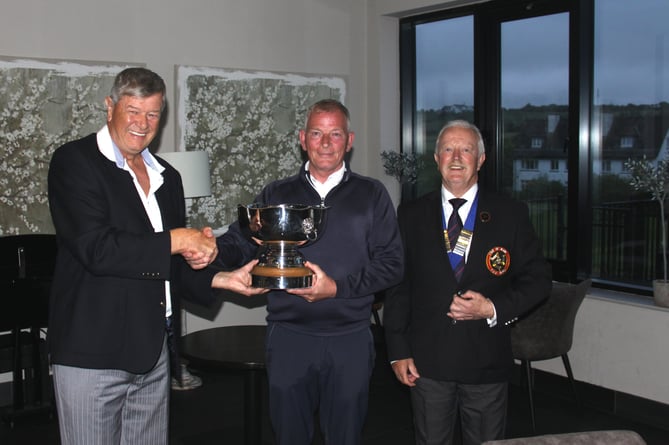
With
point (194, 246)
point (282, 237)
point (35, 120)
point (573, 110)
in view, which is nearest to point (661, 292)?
point (573, 110)

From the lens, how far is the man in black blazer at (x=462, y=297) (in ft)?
8.34

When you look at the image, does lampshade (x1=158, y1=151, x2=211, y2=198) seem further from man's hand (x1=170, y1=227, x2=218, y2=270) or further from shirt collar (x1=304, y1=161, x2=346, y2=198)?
man's hand (x1=170, y1=227, x2=218, y2=270)

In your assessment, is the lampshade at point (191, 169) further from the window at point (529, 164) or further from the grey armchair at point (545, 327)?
the window at point (529, 164)

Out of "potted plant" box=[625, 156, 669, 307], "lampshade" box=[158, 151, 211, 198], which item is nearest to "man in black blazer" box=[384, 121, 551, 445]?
"potted plant" box=[625, 156, 669, 307]

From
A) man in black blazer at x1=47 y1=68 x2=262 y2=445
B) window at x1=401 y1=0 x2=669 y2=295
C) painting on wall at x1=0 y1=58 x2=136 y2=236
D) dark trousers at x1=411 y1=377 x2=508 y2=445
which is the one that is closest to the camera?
man in black blazer at x1=47 y1=68 x2=262 y2=445

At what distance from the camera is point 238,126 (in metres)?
5.57

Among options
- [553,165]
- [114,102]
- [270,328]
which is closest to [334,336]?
[270,328]

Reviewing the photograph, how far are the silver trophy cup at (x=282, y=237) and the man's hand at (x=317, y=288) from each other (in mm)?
21

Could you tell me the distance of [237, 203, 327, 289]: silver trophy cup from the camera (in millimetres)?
2340

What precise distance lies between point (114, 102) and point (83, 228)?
0.37 metres

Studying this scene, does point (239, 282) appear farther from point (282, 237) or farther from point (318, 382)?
point (318, 382)

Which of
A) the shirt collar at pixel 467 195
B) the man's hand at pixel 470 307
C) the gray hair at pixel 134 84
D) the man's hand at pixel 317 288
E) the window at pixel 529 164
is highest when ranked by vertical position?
the gray hair at pixel 134 84

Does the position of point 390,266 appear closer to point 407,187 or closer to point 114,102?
point 114,102

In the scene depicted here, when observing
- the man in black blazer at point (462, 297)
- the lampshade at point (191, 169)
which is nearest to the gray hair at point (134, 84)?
the man in black blazer at point (462, 297)
